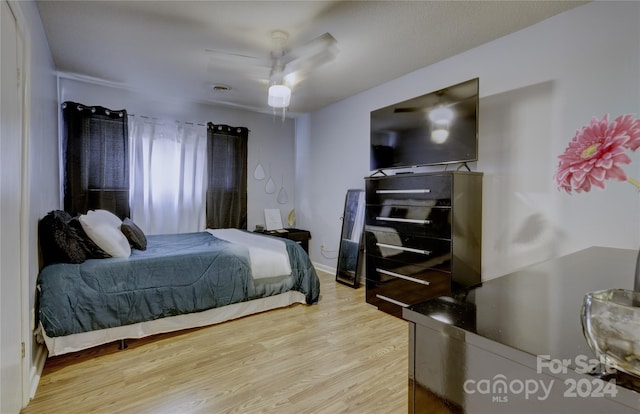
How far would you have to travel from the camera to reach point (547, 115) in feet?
7.53

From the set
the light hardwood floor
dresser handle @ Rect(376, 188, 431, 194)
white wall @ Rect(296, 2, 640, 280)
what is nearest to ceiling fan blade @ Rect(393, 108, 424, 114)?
white wall @ Rect(296, 2, 640, 280)

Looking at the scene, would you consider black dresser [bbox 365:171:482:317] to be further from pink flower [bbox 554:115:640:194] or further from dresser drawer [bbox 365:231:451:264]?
pink flower [bbox 554:115:640:194]

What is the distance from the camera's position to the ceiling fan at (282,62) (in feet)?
7.10

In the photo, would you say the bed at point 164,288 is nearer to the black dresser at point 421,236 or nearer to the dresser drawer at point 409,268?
Answer: the dresser drawer at point 409,268

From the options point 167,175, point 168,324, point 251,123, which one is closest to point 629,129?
point 168,324

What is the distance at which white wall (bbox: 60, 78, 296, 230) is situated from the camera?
3722 millimetres

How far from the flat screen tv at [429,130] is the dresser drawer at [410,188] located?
0.20 metres

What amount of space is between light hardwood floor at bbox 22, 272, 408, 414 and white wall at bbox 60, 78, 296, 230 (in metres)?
2.53

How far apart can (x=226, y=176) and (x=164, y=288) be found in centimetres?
243

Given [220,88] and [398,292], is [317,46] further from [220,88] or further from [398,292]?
[398,292]

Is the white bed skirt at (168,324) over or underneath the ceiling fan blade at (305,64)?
underneath

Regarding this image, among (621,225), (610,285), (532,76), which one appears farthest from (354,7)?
(621,225)

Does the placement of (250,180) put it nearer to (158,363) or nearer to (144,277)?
(144,277)

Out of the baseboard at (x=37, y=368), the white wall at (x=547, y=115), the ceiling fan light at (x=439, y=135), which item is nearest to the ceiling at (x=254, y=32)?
the white wall at (x=547, y=115)
